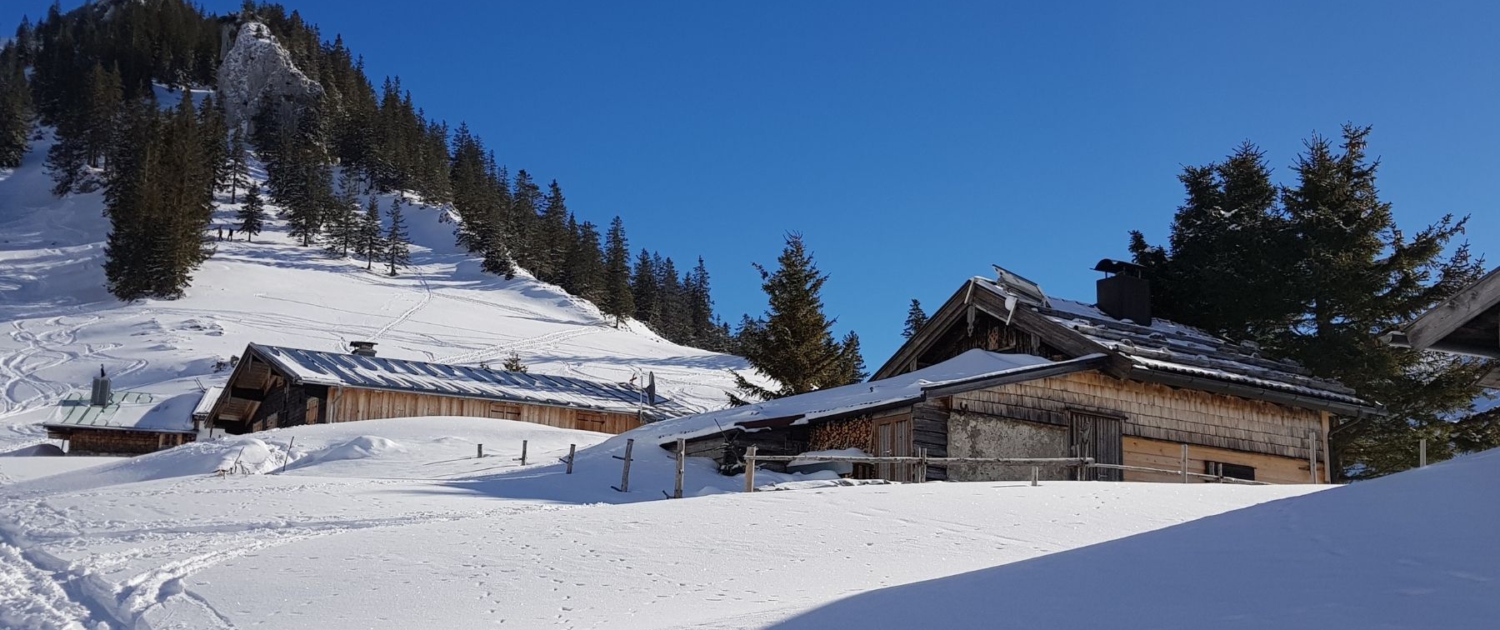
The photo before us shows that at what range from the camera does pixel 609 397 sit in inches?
1778

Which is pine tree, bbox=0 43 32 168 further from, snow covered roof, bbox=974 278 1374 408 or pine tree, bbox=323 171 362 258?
snow covered roof, bbox=974 278 1374 408

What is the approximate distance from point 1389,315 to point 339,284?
7378 centimetres

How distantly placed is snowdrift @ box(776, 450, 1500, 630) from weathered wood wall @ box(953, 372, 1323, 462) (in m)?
13.4

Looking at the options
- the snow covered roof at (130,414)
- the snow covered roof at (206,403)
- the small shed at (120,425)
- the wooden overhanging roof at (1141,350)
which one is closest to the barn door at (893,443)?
the wooden overhanging roof at (1141,350)

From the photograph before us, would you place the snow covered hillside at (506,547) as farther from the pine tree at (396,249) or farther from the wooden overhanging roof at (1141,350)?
the pine tree at (396,249)

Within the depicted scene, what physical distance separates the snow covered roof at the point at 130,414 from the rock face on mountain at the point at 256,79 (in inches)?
4039

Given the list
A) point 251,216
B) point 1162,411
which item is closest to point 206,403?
point 1162,411

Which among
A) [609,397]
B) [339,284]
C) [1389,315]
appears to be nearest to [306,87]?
[339,284]

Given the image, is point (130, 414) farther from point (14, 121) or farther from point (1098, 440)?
point (14, 121)

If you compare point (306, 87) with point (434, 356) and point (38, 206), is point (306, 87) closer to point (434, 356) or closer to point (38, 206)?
point (38, 206)

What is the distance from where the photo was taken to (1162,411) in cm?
2342

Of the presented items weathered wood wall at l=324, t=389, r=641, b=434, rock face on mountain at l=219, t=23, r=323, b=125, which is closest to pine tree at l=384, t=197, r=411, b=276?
rock face on mountain at l=219, t=23, r=323, b=125

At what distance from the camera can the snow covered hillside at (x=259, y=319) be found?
56.8 m

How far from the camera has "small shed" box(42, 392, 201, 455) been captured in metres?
43.6
